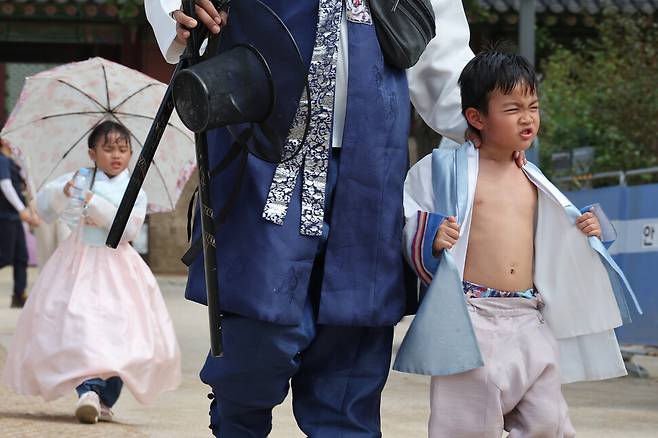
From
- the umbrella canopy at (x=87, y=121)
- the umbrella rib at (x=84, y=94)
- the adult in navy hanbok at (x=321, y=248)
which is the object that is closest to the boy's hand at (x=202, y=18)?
the adult in navy hanbok at (x=321, y=248)

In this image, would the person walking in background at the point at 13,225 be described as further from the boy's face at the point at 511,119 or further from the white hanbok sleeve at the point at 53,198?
the boy's face at the point at 511,119

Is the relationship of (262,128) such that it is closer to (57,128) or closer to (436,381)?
(436,381)

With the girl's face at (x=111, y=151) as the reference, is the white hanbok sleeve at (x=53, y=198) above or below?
below

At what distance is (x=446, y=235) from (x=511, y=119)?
42cm

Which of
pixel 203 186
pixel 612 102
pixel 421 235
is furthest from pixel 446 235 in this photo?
pixel 612 102

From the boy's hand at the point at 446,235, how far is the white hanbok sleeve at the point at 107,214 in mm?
3038

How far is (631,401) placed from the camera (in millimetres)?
7156

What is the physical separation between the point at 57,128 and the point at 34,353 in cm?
135

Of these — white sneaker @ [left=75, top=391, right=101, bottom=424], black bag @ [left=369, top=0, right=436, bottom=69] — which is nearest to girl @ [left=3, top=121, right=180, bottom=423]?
white sneaker @ [left=75, top=391, right=101, bottom=424]

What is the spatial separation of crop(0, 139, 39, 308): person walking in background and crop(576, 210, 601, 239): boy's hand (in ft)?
29.2

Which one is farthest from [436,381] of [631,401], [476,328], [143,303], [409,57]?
[631,401]

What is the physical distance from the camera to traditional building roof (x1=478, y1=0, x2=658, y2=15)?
14648 millimetres

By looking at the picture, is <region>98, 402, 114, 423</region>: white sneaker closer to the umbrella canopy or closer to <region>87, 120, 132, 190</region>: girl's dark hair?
<region>87, 120, 132, 190</region>: girl's dark hair

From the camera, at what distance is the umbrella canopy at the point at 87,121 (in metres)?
7.14
